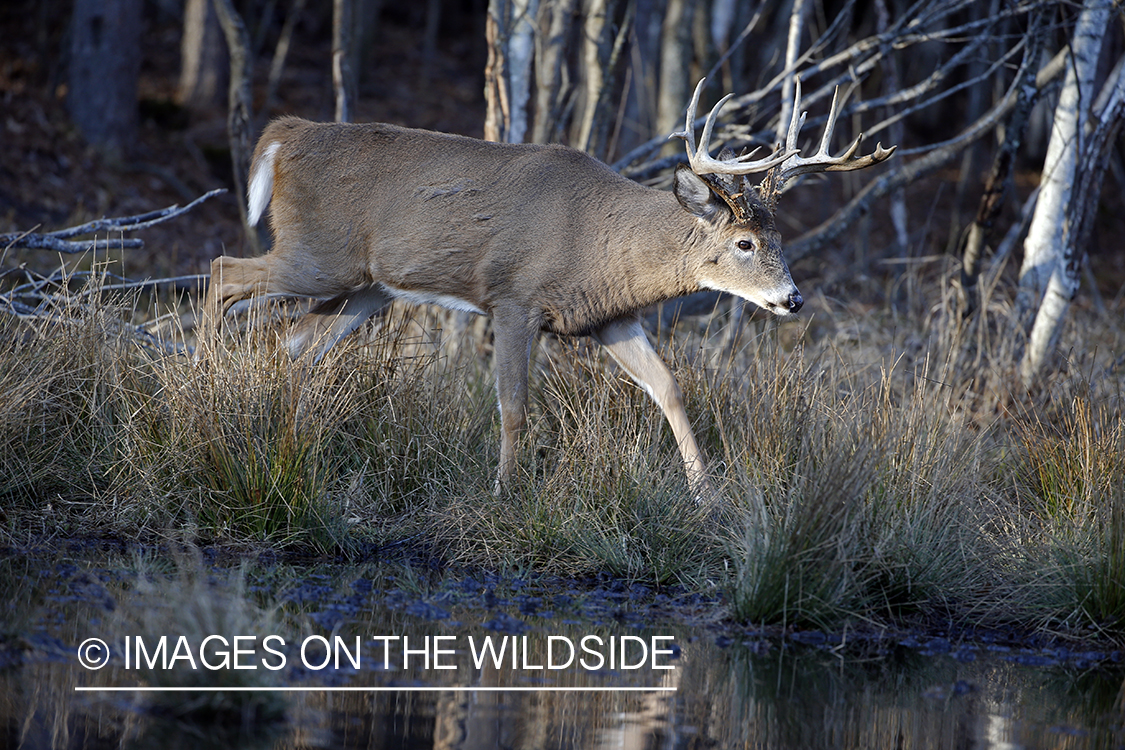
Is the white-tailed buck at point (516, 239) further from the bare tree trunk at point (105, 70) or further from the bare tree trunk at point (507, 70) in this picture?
the bare tree trunk at point (105, 70)

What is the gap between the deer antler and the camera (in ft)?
19.3


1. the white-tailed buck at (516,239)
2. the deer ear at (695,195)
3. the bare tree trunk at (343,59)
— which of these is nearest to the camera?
the deer ear at (695,195)

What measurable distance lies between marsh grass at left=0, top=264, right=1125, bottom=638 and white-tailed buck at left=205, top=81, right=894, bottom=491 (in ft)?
1.14

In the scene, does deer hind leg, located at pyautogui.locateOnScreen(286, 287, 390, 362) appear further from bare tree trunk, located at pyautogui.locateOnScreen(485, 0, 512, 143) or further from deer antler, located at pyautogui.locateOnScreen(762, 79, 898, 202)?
deer antler, located at pyautogui.locateOnScreen(762, 79, 898, 202)

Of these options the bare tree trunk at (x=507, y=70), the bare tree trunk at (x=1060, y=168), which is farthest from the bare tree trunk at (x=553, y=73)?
the bare tree trunk at (x=1060, y=168)

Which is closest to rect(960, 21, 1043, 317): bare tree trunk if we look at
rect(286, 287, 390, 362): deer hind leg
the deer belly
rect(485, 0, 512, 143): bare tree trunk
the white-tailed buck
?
the white-tailed buck

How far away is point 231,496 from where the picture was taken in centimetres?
558

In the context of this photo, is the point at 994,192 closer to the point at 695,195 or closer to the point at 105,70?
the point at 695,195

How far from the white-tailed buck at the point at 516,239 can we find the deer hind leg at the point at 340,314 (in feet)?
0.23

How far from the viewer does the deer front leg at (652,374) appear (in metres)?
6.18

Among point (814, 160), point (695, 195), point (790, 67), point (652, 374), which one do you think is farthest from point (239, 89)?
point (814, 160)

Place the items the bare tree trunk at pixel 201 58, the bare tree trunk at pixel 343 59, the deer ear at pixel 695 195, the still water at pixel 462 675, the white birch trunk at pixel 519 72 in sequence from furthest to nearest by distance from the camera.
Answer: the bare tree trunk at pixel 201 58 < the bare tree trunk at pixel 343 59 < the white birch trunk at pixel 519 72 < the deer ear at pixel 695 195 < the still water at pixel 462 675

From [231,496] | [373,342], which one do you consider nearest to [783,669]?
[231,496]

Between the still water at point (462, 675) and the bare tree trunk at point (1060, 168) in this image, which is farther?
the bare tree trunk at point (1060, 168)
